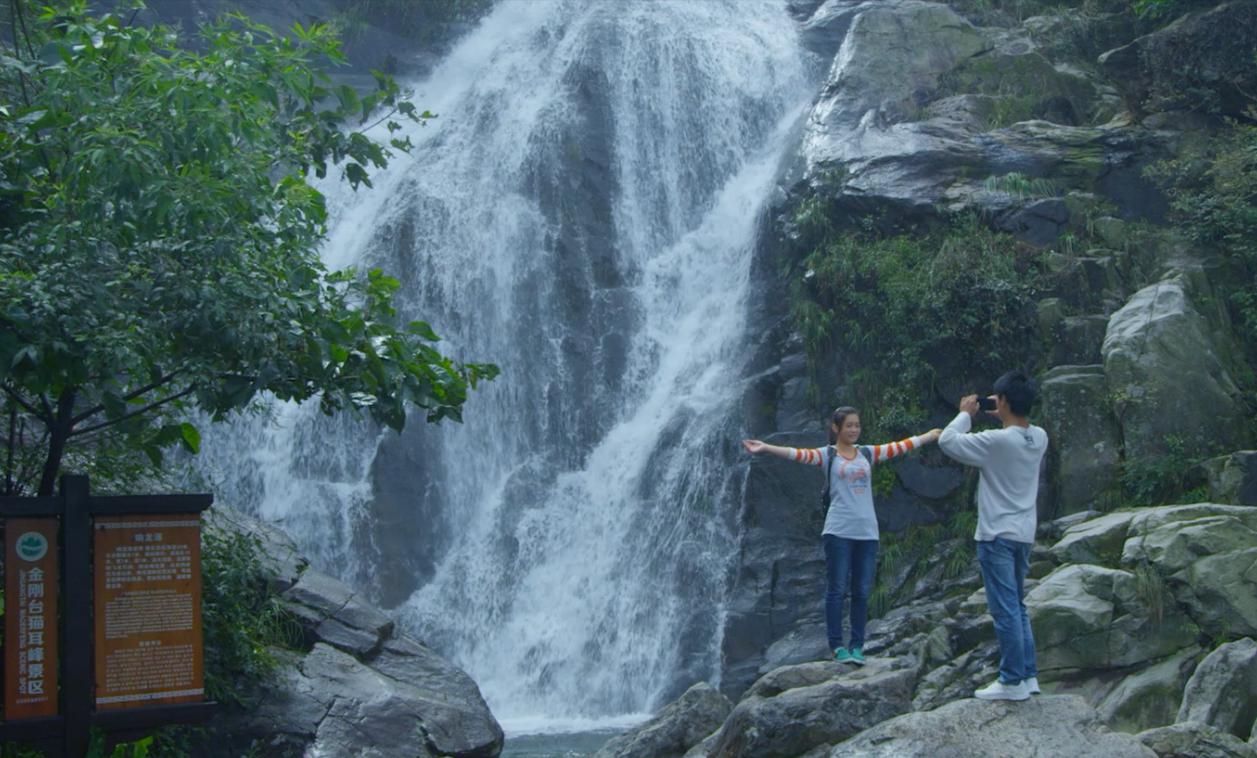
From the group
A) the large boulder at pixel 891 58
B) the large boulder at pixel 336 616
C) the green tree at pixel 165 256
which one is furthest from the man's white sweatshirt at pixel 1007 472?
the large boulder at pixel 891 58

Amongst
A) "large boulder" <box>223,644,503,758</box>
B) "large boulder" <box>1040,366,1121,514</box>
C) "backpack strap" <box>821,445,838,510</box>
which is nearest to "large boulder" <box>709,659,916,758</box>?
"backpack strap" <box>821,445,838,510</box>

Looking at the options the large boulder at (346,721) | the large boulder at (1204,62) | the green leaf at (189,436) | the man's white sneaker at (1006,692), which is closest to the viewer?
the man's white sneaker at (1006,692)

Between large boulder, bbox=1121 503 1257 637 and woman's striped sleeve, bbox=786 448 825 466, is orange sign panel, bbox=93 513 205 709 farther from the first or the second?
large boulder, bbox=1121 503 1257 637

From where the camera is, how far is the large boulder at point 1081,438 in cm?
1330

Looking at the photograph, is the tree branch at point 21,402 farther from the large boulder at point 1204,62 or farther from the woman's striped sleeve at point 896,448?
the large boulder at point 1204,62

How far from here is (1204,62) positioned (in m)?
16.8

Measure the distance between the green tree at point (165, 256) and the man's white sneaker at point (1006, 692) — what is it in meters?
3.36

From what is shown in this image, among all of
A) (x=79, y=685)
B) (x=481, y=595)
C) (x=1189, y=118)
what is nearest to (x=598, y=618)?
(x=481, y=595)

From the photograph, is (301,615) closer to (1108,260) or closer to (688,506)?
(688,506)

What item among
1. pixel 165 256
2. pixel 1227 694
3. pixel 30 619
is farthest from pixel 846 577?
pixel 30 619

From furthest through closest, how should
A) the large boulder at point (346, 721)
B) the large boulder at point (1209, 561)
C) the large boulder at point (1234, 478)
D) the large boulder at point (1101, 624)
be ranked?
1. the large boulder at point (1234, 478)
2. the large boulder at point (1209, 561)
3. the large boulder at point (1101, 624)
4. the large boulder at point (346, 721)

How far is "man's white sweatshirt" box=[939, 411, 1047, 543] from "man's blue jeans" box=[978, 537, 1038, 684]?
0.09 meters

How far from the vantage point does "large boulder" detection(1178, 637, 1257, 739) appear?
26.5 ft

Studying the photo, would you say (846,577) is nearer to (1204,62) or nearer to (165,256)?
(165,256)
